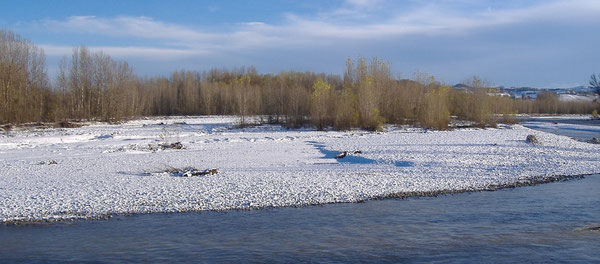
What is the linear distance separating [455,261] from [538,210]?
530 centimetres

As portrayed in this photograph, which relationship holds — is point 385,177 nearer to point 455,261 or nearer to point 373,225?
point 373,225

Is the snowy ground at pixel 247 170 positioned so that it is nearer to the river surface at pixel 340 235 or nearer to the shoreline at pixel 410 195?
the shoreline at pixel 410 195

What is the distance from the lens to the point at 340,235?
1091 cm

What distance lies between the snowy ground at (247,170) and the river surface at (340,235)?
1111 mm

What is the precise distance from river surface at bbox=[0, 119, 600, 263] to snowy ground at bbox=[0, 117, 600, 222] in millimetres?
1111

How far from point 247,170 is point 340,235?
8196 millimetres

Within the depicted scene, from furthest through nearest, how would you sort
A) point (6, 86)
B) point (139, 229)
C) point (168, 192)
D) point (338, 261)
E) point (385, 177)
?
point (6, 86)
point (385, 177)
point (168, 192)
point (139, 229)
point (338, 261)

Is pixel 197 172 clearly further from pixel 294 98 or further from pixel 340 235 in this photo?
pixel 294 98

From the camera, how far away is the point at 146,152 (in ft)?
79.1

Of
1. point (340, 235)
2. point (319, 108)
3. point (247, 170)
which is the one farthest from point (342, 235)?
point (319, 108)

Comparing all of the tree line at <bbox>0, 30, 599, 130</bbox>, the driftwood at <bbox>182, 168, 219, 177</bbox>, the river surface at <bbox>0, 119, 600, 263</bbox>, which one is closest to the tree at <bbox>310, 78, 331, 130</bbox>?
the tree line at <bbox>0, 30, 599, 130</bbox>

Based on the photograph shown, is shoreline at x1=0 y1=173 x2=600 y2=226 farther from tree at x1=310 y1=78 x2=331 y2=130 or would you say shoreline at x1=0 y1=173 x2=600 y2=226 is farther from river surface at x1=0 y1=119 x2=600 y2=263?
tree at x1=310 y1=78 x2=331 y2=130

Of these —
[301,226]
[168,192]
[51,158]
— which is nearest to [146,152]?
[51,158]

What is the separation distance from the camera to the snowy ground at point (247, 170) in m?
13.8
